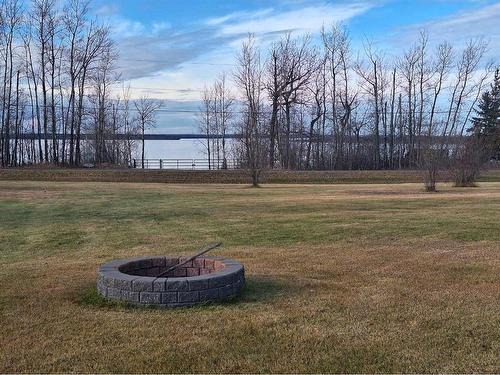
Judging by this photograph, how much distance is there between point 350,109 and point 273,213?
3827 centimetres

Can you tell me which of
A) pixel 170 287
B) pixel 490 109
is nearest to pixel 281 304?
pixel 170 287

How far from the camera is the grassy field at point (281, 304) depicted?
3854mm

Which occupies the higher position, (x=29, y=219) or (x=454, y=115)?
(x=454, y=115)

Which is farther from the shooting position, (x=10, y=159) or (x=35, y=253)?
(x=10, y=159)

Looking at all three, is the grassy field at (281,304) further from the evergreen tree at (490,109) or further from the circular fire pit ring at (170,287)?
the evergreen tree at (490,109)

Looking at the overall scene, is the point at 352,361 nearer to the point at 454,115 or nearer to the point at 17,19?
the point at 17,19

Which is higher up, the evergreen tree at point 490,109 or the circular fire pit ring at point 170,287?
the evergreen tree at point 490,109

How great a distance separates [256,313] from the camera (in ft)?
16.2

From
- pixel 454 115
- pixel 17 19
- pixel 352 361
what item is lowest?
pixel 352 361

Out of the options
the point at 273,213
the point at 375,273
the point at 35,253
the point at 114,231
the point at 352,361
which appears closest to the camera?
the point at 352,361

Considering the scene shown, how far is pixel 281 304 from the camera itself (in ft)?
17.2

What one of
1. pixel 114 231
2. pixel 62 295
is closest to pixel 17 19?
pixel 114 231

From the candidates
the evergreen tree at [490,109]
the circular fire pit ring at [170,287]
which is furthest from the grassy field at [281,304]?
the evergreen tree at [490,109]

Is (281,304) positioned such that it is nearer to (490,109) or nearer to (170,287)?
(170,287)
